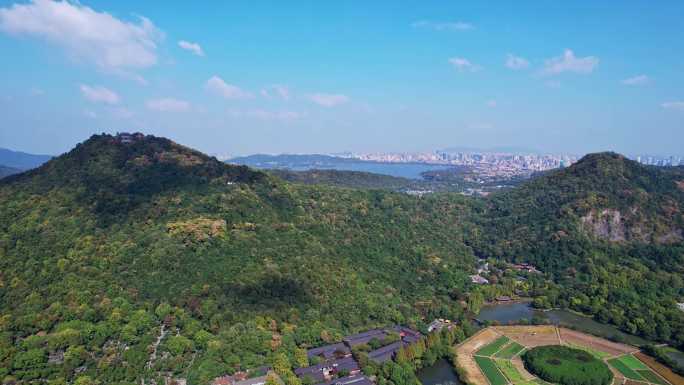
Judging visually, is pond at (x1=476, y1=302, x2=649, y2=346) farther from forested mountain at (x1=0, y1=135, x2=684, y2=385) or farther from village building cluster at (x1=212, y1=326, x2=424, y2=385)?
village building cluster at (x1=212, y1=326, x2=424, y2=385)

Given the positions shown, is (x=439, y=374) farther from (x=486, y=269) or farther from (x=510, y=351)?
(x=486, y=269)

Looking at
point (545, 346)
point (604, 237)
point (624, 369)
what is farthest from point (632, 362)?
point (604, 237)

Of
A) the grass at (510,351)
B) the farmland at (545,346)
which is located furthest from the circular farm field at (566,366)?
the grass at (510,351)

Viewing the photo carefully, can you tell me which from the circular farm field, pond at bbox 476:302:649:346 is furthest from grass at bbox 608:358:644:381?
pond at bbox 476:302:649:346

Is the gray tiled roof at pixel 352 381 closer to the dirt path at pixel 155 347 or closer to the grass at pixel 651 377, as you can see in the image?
the dirt path at pixel 155 347

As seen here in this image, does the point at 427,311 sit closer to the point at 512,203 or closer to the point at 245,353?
the point at 245,353
